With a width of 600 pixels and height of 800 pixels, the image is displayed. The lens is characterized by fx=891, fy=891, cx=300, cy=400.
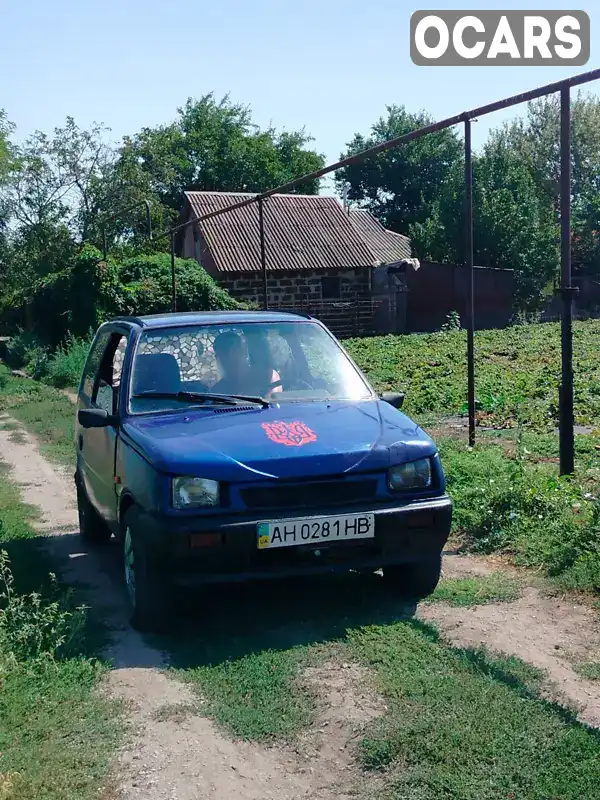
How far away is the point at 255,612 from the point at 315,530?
0.76 metres

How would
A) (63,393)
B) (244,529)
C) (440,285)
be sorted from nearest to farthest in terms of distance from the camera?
(244,529)
(63,393)
(440,285)

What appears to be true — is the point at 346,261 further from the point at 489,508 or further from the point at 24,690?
the point at 24,690

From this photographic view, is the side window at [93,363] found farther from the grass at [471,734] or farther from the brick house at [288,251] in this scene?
the brick house at [288,251]

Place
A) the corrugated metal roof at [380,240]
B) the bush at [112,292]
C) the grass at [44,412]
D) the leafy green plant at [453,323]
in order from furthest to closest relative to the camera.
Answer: the corrugated metal roof at [380,240] < the leafy green plant at [453,323] < the bush at [112,292] < the grass at [44,412]

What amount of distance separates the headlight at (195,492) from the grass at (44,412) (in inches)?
256

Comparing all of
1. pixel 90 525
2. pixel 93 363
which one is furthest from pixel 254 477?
pixel 93 363

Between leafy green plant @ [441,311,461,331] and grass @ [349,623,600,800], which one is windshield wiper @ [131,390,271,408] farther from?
leafy green plant @ [441,311,461,331]

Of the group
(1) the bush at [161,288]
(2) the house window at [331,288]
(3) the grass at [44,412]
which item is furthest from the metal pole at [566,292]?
(2) the house window at [331,288]

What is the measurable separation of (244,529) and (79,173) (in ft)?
133

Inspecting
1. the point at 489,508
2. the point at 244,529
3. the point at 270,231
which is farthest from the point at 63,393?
the point at 270,231

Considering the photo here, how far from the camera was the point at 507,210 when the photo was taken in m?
38.4

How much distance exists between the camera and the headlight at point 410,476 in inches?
191

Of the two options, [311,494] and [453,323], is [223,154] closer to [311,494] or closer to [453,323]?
[453,323]

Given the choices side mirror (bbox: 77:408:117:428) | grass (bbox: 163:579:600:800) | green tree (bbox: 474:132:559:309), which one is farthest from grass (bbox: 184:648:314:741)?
green tree (bbox: 474:132:559:309)
